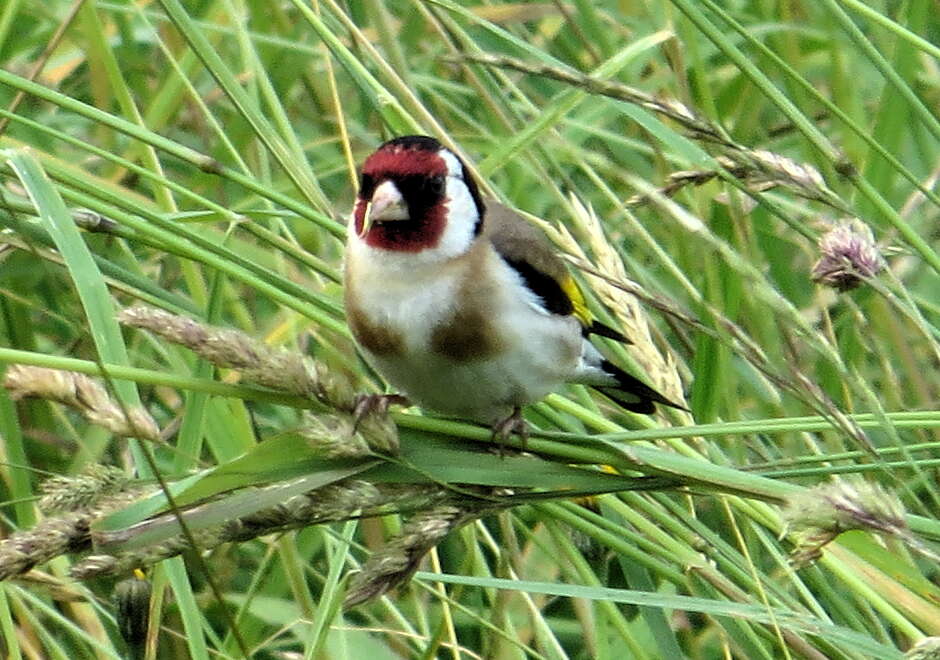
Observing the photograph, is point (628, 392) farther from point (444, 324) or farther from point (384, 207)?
point (384, 207)

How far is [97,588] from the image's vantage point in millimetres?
2211

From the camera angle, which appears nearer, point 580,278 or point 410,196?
point 410,196

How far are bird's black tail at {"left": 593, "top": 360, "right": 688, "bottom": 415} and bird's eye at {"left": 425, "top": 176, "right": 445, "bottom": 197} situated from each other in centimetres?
38

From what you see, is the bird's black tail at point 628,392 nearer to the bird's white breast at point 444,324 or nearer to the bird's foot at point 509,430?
the bird's white breast at point 444,324

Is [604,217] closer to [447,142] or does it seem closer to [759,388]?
[759,388]

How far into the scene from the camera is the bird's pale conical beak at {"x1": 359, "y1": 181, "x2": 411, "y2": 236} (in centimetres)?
195

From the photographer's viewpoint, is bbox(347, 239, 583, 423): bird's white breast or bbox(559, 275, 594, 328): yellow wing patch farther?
bbox(559, 275, 594, 328): yellow wing patch

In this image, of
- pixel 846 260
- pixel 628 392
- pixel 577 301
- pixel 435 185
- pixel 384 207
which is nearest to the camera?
pixel 846 260

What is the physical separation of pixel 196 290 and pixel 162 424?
0.58 m

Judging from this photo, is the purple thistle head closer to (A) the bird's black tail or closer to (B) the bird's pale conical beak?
(A) the bird's black tail

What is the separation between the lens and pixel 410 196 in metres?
2.06

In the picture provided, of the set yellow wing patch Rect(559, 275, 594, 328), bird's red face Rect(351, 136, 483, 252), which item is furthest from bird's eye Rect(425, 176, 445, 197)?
yellow wing patch Rect(559, 275, 594, 328)

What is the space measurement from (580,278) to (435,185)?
29 centimetres

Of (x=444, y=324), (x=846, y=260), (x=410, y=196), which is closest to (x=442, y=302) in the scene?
(x=444, y=324)
